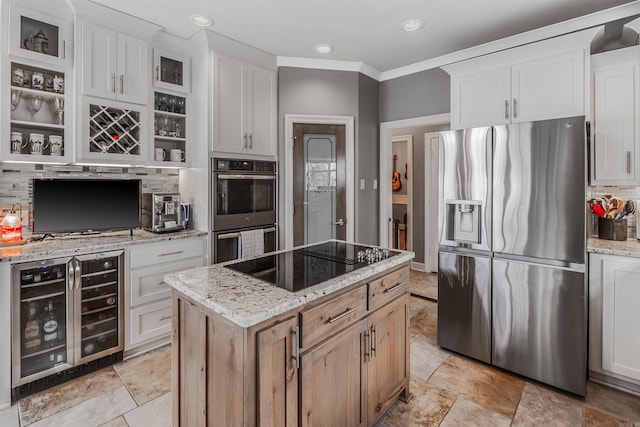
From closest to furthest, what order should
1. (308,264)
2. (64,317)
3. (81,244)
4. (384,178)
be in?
1. (308,264)
2. (64,317)
3. (81,244)
4. (384,178)

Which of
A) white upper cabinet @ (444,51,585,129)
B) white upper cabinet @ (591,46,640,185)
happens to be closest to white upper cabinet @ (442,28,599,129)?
white upper cabinet @ (444,51,585,129)

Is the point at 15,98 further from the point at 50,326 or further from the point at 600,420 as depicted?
the point at 600,420

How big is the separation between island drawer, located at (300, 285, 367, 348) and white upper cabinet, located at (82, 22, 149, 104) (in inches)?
99.0

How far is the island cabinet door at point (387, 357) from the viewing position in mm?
1774

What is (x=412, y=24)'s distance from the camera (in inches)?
111

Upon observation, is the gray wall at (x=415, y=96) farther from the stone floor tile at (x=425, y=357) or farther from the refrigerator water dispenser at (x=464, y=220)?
the stone floor tile at (x=425, y=357)

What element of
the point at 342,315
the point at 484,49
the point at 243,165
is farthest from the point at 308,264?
the point at 484,49

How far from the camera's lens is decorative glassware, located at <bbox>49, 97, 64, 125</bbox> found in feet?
8.30

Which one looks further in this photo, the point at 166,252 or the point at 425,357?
the point at 166,252

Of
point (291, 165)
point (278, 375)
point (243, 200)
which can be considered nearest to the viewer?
point (278, 375)

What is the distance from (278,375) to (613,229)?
2770mm

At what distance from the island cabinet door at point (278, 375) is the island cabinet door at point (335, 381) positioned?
59 millimetres

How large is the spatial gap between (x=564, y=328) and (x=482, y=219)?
2.90 feet

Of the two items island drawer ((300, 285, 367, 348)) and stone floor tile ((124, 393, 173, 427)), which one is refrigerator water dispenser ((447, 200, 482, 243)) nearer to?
island drawer ((300, 285, 367, 348))
